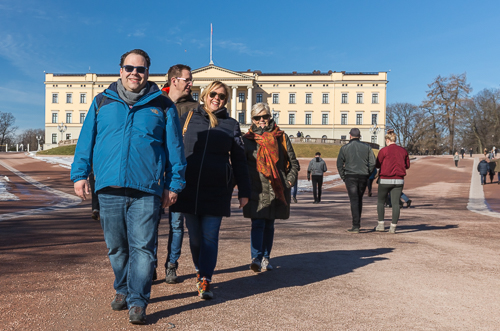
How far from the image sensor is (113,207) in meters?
3.42

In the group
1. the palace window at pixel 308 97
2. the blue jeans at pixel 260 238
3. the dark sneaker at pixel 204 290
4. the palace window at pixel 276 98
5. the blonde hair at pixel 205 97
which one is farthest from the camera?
the palace window at pixel 308 97

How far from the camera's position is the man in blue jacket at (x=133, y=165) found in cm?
338

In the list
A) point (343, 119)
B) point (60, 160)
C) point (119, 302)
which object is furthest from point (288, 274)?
point (343, 119)

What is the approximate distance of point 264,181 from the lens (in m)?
5.34

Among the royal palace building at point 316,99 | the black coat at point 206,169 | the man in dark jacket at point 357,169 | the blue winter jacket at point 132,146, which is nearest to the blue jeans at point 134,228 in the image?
the blue winter jacket at point 132,146

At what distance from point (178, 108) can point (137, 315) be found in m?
2.32

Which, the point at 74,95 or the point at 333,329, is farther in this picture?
the point at 74,95

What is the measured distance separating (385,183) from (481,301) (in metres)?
4.87

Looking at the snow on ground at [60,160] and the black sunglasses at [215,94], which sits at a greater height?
the black sunglasses at [215,94]

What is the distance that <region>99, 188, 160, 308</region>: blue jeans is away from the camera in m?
3.42

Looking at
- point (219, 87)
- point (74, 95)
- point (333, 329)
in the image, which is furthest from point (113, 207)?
point (74, 95)

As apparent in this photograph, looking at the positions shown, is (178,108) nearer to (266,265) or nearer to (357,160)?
(266,265)

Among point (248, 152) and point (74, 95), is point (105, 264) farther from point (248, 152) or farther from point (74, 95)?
point (74, 95)

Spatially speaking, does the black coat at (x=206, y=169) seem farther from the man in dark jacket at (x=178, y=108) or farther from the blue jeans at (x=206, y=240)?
the man in dark jacket at (x=178, y=108)
